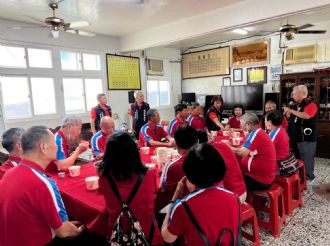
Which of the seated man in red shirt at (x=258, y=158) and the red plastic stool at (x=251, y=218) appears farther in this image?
the seated man in red shirt at (x=258, y=158)

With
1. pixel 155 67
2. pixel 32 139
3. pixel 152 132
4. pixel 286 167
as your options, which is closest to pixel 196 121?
pixel 152 132

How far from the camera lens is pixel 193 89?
7.75 m

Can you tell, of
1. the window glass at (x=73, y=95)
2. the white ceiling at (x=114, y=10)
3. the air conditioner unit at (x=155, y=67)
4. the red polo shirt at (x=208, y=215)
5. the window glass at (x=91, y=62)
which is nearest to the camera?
the red polo shirt at (x=208, y=215)

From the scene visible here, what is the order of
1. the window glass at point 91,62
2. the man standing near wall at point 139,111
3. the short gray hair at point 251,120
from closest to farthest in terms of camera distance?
the short gray hair at point 251,120 < the man standing near wall at point 139,111 < the window glass at point 91,62

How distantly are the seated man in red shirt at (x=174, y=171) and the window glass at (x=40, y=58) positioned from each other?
4.32m

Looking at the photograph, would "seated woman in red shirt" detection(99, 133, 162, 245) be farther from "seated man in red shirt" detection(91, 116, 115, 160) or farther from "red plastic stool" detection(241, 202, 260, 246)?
"seated man in red shirt" detection(91, 116, 115, 160)

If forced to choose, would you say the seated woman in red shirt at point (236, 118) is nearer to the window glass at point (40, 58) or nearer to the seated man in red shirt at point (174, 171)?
the seated man in red shirt at point (174, 171)

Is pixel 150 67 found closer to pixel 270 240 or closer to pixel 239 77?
pixel 239 77

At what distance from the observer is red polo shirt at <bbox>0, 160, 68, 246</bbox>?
1.15 m

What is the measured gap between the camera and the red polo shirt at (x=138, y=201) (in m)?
1.32

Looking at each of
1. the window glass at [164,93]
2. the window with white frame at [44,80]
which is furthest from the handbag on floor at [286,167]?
the window glass at [164,93]

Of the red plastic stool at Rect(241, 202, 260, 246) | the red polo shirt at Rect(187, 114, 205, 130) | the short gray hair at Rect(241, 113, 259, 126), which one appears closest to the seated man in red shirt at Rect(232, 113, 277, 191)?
the short gray hair at Rect(241, 113, 259, 126)

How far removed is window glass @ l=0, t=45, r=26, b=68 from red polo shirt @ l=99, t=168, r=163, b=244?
4.41 meters

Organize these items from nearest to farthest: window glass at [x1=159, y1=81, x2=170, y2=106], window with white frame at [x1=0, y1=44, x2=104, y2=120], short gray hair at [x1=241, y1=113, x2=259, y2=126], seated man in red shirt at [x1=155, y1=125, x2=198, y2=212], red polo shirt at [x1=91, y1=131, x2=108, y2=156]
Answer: seated man in red shirt at [x1=155, y1=125, x2=198, y2=212]
short gray hair at [x1=241, y1=113, x2=259, y2=126]
red polo shirt at [x1=91, y1=131, x2=108, y2=156]
window with white frame at [x1=0, y1=44, x2=104, y2=120]
window glass at [x1=159, y1=81, x2=170, y2=106]
